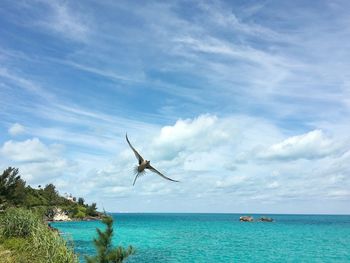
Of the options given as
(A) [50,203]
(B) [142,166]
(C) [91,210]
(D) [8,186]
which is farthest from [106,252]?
(C) [91,210]

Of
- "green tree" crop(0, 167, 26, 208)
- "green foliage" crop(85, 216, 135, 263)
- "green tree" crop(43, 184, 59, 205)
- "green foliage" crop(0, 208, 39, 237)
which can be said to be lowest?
"green foliage" crop(85, 216, 135, 263)

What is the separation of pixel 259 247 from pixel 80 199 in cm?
9918

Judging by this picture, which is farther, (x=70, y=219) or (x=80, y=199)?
(x=80, y=199)

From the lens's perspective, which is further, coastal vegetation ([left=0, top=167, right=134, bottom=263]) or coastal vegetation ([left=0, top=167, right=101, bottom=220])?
coastal vegetation ([left=0, top=167, right=101, bottom=220])

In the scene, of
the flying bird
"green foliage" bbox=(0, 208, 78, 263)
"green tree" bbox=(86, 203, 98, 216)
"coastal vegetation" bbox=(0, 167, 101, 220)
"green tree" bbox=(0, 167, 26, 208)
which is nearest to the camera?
the flying bird

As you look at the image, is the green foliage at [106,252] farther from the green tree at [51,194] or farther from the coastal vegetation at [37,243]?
the green tree at [51,194]

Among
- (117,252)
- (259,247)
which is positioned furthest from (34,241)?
(259,247)

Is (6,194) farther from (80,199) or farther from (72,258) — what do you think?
(80,199)

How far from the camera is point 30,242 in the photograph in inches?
1188

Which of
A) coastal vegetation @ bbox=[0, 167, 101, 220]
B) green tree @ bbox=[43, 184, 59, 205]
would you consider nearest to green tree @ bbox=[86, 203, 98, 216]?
coastal vegetation @ bbox=[0, 167, 101, 220]

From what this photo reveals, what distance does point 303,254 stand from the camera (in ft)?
192

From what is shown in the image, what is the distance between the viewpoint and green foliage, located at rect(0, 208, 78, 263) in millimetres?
26781

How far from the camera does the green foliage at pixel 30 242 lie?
87.9 feet

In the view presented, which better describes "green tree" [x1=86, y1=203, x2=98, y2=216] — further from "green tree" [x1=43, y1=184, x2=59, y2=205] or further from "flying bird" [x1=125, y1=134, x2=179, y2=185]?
"flying bird" [x1=125, y1=134, x2=179, y2=185]
